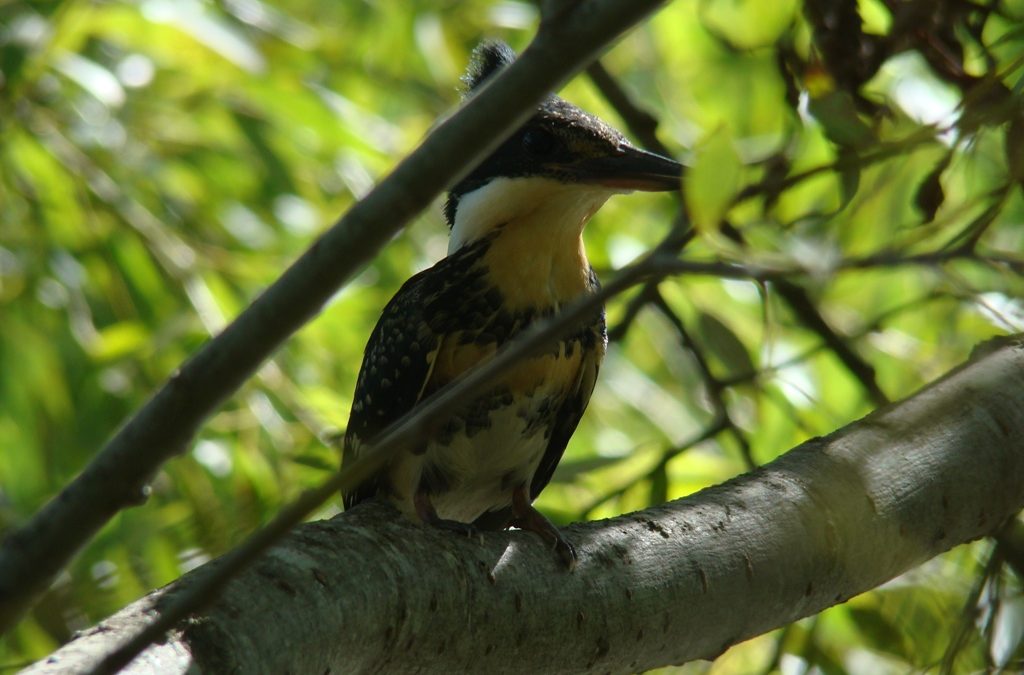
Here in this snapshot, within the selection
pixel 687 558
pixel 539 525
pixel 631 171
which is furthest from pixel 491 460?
pixel 687 558

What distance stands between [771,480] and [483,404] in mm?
867

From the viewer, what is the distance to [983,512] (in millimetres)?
2125

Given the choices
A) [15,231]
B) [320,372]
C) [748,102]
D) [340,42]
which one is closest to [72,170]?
[15,231]

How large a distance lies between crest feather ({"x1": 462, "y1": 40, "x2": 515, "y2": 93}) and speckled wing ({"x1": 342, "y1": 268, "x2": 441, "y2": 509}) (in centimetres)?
60

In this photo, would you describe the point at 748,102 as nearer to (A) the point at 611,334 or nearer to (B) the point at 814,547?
(A) the point at 611,334

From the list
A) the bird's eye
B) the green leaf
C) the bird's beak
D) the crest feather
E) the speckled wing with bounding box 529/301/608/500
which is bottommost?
the green leaf

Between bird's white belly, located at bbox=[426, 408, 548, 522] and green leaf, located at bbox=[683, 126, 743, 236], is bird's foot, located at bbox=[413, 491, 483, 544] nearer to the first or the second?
bird's white belly, located at bbox=[426, 408, 548, 522]

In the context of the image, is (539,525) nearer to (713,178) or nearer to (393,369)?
(393,369)

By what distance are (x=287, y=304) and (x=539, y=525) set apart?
51.7 inches

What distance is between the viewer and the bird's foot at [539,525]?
6.78 feet

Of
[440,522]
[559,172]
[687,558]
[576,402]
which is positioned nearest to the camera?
[687,558]

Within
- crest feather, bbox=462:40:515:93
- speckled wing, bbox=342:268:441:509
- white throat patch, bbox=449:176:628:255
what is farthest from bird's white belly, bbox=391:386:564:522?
crest feather, bbox=462:40:515:93

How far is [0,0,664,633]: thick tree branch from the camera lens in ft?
4.44

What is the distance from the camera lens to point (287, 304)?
138cm
